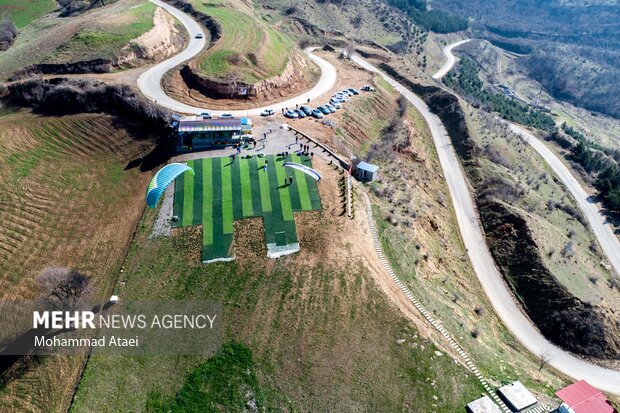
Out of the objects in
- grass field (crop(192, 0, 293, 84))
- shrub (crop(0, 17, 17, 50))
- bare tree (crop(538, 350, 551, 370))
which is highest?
grass field (crop(192, 0, 293, 84))

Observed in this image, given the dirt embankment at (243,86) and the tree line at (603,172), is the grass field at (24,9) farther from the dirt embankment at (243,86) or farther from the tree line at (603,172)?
the tree line at (603,172)

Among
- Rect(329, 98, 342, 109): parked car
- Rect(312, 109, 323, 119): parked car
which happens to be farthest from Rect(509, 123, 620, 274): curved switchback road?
Rect(312, 109, 323, 119): parked car

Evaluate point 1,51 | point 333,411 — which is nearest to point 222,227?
point 333,411

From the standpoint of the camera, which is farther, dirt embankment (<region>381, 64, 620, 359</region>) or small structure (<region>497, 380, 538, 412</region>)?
dirt embankment (<region>381, 64, 620, 359</region>)

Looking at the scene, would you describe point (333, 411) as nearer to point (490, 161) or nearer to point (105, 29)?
point (490, 161)

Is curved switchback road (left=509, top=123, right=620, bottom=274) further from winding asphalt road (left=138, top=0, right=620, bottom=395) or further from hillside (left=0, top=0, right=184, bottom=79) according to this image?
hillside (left=0, top=0, right=184, bottom=79)

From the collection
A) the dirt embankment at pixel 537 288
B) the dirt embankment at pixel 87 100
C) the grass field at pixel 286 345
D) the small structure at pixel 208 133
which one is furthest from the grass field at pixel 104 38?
the dirt embankment at pixel 537 288

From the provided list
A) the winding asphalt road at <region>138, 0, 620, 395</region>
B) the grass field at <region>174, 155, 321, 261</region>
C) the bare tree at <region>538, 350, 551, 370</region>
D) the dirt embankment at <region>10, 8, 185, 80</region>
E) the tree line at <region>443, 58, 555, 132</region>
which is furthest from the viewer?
the tree line at <region>443, 58, 555, 132</region>
